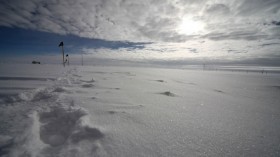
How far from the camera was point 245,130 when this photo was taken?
1.73m

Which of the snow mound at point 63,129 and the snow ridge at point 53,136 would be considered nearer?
the snow ridge at point 53,136

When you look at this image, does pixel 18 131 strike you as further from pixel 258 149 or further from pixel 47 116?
pixel 258 149

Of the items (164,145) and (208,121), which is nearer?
(164,145)

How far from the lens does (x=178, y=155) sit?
1.16 meters

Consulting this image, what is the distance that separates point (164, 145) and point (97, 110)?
1.36m

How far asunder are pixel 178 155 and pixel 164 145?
17 centimetres

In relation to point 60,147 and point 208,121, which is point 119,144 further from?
point 208,121

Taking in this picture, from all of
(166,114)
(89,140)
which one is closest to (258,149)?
(166,114)

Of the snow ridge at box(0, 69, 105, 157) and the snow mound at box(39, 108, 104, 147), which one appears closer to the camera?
the snow ridge at box(0, 69, 105, 157)

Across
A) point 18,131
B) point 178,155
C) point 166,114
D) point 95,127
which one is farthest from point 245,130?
point 18,131

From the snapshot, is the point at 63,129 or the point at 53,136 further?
the point at 63,129

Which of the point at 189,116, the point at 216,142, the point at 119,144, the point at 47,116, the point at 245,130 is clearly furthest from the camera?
the point at 189,116

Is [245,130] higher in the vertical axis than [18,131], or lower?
lower

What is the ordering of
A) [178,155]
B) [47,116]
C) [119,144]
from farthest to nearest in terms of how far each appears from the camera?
1. [47,116]
2. [119,144]
3. [178,155]
